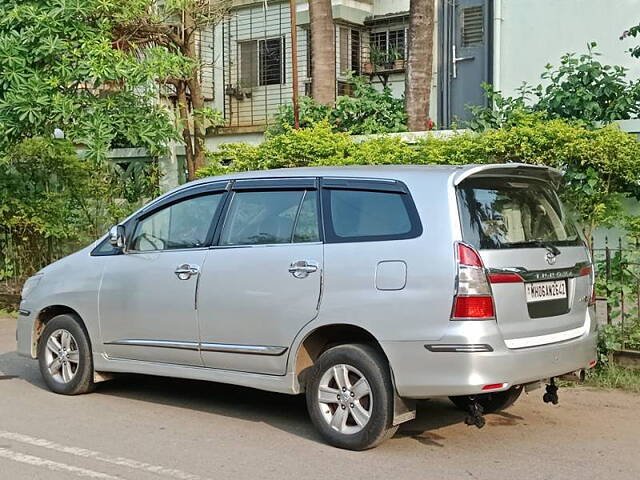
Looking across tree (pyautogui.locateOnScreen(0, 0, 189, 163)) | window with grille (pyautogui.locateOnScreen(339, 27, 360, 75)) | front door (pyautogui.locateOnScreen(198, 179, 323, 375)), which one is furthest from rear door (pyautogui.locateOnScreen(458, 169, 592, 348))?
window with grille (pyautogui.locateOnScreen(339, 27, 360, 75))

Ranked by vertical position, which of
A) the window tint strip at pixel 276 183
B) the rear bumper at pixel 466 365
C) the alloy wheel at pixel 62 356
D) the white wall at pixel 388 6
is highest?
the white wall at pixel 388 6

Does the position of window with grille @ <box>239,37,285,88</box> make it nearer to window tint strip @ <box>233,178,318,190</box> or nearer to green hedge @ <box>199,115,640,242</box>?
green hedge @ <box>199,115,640,242</box>

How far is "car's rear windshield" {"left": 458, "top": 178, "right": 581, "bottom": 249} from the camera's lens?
Result: 607 cm

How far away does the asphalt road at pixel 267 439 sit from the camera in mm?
5914

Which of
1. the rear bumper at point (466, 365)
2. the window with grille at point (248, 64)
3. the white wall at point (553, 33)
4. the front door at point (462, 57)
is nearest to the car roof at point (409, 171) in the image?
the rear bumper at point (466, 365)

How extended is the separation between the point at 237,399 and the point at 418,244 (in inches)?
109

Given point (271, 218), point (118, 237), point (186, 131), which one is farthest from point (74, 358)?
point (186, 131)

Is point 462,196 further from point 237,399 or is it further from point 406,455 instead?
point 237,399

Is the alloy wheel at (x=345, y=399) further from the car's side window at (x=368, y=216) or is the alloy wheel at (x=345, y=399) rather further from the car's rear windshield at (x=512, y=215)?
Answer: the car's rear windshield at (x=512, y=215)

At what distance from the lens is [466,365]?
579cm

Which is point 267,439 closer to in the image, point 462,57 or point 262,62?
point 462,57

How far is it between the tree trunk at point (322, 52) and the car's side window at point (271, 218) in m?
7.38

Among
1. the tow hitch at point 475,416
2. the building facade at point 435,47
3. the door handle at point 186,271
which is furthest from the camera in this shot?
the building facade at point 435,47

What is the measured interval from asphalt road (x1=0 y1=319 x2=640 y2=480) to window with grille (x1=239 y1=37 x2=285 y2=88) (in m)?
14.1
